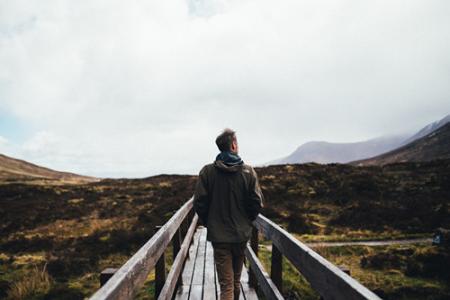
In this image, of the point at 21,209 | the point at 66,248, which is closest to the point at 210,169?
the point at 66,248

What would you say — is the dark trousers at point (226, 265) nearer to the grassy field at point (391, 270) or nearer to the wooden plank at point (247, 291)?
the wooden plank at point (247, 291)

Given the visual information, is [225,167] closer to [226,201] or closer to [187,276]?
[226,201]

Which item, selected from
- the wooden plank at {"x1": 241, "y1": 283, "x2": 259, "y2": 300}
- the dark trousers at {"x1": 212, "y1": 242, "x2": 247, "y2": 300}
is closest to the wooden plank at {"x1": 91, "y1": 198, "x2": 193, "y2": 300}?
the dark trousers at {"x1": 212, "y1": 242, "x2": 247, "y2": 300}

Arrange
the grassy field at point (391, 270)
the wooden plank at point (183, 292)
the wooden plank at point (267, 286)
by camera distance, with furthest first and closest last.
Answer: the grassy field at point (391, 270), the wooden plank at point (183, 292), the wooden plank at point (267, 286)

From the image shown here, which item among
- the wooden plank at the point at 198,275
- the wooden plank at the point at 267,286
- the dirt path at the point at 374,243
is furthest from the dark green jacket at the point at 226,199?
the dirt path at the point at 374,243

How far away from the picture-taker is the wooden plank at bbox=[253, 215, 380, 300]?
64.2 inches

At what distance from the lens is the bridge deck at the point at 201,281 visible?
5.10m

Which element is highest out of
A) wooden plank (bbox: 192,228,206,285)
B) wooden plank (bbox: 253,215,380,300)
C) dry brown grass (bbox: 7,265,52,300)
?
wooden plank (bbox: 253,215,380,300)

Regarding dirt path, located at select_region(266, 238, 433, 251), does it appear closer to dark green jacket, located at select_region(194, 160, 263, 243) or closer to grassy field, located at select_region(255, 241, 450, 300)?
grassy field, located at select_region(255, 241, 450, 300)

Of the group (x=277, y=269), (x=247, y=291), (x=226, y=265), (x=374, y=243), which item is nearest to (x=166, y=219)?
(x=374, y=243)

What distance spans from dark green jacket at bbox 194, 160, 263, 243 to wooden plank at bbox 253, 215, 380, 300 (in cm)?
71

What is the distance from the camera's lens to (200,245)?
9047 mm

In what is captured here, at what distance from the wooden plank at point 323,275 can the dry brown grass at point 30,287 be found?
8.42 meters

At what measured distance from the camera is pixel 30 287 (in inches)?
363
